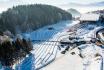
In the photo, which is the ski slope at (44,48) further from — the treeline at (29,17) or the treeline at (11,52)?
the treeline at (29,17)

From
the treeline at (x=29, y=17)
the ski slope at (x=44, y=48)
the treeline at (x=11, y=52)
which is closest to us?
the treeline at (x=11, y=52)

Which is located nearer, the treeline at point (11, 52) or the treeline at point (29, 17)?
the treeline at point (11, 52)

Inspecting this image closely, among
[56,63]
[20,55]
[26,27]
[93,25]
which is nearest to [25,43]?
[20,55]

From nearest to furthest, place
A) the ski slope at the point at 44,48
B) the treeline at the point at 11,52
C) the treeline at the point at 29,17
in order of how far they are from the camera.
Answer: the treeline at the point at 11,52
the ski slope at the point at 44,48
the treeline at the point at 29,17

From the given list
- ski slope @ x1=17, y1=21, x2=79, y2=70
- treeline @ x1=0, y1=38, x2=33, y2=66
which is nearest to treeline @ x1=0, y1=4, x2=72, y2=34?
ski slope @ x1=17, y1=21, x2=79, y2=70

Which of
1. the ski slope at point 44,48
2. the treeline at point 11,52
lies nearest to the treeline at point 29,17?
the ski slope at point 44,48

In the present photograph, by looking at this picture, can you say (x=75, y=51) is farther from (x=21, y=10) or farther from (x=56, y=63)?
(x=21, y=10)

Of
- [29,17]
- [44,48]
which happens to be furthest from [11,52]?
[29,17]

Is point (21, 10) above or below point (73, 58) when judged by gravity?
above

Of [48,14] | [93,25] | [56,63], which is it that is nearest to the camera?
[56,63]
